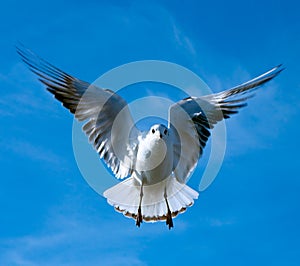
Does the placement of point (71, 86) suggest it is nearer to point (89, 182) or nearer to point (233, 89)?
point (89, 182)

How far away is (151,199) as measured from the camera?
68.7ft

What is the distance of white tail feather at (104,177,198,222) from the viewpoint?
821 inches

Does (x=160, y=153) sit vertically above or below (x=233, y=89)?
below

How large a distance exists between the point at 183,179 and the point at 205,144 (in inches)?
40.0

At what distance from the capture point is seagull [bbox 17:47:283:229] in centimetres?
2003

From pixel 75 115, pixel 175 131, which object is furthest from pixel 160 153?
pixel 75 115

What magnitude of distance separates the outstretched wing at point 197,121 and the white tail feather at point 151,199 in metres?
0.35

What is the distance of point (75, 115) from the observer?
66.2 ft

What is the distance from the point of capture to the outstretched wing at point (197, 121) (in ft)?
67.4

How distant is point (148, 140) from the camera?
64.6ft

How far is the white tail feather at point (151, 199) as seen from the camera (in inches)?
821

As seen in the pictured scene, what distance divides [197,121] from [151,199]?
2218mm

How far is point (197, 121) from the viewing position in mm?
20828

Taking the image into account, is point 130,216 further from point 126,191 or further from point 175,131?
→ point 175,131
